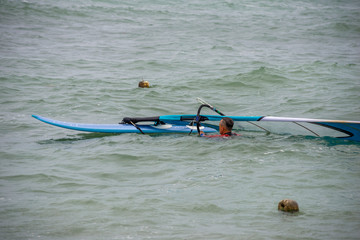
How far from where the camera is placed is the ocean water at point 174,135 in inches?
198

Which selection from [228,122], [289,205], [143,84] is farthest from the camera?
[143,84]

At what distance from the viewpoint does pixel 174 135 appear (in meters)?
8.44

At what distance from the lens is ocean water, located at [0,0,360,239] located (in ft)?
16.5

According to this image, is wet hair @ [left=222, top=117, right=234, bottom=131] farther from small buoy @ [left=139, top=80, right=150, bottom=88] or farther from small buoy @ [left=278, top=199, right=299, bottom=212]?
small buoy @ [left=139, top=80, right=150, bottom=88]

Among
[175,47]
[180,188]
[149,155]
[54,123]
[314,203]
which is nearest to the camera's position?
[314,203]

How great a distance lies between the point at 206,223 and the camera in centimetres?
488

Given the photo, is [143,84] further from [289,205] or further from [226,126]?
[289,205]

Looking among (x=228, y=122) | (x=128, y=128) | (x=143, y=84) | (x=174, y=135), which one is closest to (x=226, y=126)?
(x=228, y=122)

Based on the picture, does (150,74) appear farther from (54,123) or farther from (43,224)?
(43,224)

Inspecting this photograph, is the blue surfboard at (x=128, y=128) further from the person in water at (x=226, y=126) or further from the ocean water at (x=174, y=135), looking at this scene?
the person in water at (x=226, y=126)

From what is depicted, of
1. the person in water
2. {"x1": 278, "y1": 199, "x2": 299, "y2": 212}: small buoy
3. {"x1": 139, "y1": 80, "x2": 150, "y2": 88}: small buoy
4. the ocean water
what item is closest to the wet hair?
the person in water

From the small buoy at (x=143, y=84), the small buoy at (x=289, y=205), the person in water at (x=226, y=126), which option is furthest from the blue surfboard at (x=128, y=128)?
the small buoy at (x=143, y=84)

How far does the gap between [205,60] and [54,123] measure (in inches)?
329

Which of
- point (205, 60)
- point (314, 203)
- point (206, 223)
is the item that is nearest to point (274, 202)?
point (314, 203)
